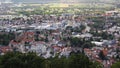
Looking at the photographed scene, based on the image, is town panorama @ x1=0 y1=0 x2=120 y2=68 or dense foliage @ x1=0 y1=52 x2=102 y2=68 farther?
town panorama @ x1=0 y1=0 x2=120 y2=68

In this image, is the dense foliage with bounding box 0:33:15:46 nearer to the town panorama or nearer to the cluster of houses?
the town panorama

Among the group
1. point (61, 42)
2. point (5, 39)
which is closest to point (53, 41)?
point (61, 42)

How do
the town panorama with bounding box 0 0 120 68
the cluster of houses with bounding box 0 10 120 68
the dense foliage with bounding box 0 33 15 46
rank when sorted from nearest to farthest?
the town panorama with bounding box 0 0 120 68, the cluster of houses with bounding box 0 10 120 68, the dense foliage with bounding box 0 33 15 46

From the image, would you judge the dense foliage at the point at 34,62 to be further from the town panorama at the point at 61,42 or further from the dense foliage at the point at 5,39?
the dense foliage at the point at 5,39

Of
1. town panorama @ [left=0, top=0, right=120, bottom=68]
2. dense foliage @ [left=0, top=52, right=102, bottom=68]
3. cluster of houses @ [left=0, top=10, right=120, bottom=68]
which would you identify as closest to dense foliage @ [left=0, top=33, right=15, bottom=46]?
town panorama @ [left=0, top=0, right=120, bottom=68]

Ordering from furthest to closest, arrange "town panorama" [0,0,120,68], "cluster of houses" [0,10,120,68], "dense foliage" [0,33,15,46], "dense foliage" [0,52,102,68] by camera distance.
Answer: "dense foliage" [0,33,15,46], "cluster of houses" [0,10,120,68], "town panorama" [0,0,120,68], "dense foliage" [0,52,102,68]

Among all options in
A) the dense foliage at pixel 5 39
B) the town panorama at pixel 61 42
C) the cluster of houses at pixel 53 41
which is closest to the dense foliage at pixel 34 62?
the town panorama at pixel 61 42

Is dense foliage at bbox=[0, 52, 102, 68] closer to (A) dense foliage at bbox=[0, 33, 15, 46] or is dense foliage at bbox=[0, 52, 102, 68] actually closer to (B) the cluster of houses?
(B) the cluster of houses

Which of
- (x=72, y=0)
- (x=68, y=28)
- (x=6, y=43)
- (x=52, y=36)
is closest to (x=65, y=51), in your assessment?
(x=6, y=43)

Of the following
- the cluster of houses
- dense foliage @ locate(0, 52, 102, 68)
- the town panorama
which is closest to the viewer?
dense foliage @ locate(0, 52, 102, 68)

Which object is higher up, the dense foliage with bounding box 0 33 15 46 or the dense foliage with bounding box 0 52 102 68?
the dense foliage with bounding box 0 52 102 68

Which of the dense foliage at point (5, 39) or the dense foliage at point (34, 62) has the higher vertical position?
the dense foliage at point (34, 62)
